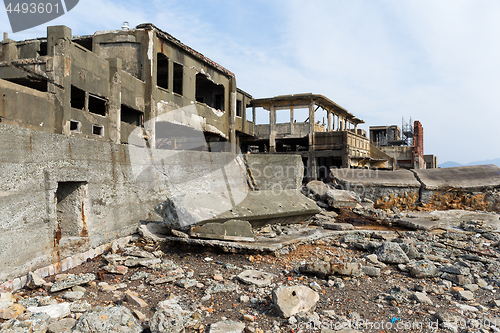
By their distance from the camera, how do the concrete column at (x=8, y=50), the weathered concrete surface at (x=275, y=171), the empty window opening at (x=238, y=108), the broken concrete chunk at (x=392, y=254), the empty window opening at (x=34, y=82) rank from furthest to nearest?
the empty window opening at (x=238, y=108) → the concrete column at (x=8, y=50) → the empty window opening at (x=34, y=82) → the weathered concrete surface at (x=275, y=171) → the broken concrete chunk at (x=392, y=254)

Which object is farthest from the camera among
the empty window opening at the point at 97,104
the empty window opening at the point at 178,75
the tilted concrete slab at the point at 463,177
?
the empty window opening at the point at 178,75

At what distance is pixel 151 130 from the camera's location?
43.7 ft

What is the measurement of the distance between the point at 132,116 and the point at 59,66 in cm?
376

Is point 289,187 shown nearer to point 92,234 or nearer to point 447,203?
point 92,234

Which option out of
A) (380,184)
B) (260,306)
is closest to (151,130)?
(380,184)

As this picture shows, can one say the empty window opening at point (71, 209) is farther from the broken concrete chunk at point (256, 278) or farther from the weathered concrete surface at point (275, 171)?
the weathered concrete surface at point (275, 171)

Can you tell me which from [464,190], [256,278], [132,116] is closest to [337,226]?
[256,278]

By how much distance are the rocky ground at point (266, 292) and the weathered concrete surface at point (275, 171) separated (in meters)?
2.59

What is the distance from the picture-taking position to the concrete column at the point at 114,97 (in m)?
11.4

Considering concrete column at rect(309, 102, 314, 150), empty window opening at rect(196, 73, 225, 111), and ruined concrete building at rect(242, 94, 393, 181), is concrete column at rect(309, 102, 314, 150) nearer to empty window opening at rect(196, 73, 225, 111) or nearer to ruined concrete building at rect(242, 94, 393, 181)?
ruined concrete building at rect(242, 94, 393, 181)

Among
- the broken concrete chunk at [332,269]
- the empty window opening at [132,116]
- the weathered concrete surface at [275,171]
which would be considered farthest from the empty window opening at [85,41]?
the broken concrete chunk at [332,269]

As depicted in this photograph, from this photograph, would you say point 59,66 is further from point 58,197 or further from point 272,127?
point 272,127

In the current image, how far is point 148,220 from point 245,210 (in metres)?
1.86

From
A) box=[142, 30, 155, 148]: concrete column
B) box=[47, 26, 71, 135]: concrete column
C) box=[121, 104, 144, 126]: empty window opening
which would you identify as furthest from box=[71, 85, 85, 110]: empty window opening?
box=[142, 30, 155, 148]: concrete column
